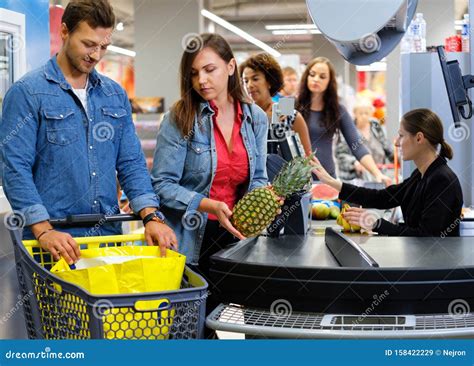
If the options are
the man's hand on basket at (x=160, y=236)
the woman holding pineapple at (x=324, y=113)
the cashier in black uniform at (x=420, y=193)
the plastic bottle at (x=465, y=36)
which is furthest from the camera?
the woman holding pineapple at (x=324, y=113)

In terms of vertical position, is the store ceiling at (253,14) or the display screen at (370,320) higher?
the store ceiling at (253,14)

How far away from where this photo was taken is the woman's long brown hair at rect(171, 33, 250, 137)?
268cm

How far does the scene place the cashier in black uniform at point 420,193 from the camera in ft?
10.3

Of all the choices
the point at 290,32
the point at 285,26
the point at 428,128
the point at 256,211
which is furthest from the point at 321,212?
the point at 290,32

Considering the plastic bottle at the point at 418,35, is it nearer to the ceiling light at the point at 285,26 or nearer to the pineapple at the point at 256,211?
the pineapple at the point at 256,211

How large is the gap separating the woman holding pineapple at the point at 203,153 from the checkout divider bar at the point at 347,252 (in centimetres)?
42

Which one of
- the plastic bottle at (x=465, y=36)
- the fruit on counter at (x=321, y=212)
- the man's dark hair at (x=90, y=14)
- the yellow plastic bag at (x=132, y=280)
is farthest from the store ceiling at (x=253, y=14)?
the yellow plastic bag at (x=132, y=280)

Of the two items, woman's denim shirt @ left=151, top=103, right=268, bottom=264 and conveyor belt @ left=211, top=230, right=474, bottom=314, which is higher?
woman's denim shirt @ left=151, top=103, right=268, bottom=264

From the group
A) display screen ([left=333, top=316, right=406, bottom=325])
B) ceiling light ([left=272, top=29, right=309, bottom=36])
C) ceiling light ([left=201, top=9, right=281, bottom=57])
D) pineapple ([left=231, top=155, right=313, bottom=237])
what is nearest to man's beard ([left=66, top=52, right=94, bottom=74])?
pineapple ([left=231, top=155, right=313, bottom=237])

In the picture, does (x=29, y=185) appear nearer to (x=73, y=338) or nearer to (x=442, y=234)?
(x=73, y=338)

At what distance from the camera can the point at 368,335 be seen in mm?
1879

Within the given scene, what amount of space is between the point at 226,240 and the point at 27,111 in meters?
0.87

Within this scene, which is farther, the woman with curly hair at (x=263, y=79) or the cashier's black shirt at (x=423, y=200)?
the woman with curly hair at (x=263, y=79)

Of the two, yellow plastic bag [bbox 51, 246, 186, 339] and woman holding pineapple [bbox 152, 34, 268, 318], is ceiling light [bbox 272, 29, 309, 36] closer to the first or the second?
woman holding pineapple [bbox 152, 34, 268, 318]
